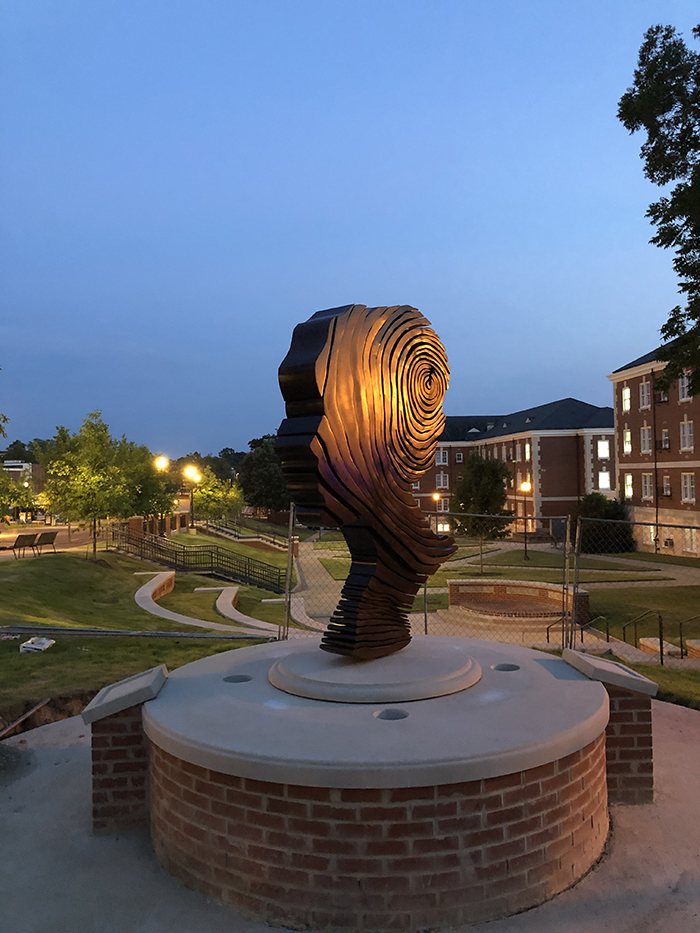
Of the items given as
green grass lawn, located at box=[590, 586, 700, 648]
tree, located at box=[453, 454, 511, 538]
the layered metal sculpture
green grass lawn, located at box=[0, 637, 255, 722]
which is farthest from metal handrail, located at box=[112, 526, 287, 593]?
the layered metal sculpture

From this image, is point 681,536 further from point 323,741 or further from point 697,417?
point 323,741

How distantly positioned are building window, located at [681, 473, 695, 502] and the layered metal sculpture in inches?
1288

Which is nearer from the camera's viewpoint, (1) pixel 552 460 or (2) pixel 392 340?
(2) pixel 392 340

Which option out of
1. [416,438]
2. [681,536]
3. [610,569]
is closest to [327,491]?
[416,438]

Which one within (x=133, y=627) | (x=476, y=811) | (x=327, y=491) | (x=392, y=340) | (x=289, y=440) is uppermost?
(x=392, y=340)

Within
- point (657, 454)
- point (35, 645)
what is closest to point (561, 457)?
point (657, 454)

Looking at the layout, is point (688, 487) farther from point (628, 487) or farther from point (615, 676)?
point (615, 676)

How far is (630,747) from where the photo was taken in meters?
5.32

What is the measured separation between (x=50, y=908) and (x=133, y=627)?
11.8 m

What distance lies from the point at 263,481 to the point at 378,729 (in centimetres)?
6321

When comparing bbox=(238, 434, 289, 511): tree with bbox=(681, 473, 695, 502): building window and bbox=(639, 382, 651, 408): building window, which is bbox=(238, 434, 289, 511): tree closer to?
bbox=(639, 382, 651, 408): building window

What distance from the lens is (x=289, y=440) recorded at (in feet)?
17.5

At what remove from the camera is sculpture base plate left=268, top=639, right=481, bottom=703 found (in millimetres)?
5094

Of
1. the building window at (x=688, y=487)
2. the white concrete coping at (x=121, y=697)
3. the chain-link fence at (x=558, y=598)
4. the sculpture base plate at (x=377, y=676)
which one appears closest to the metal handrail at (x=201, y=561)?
the chain-link fence at (x=558, y=598)
